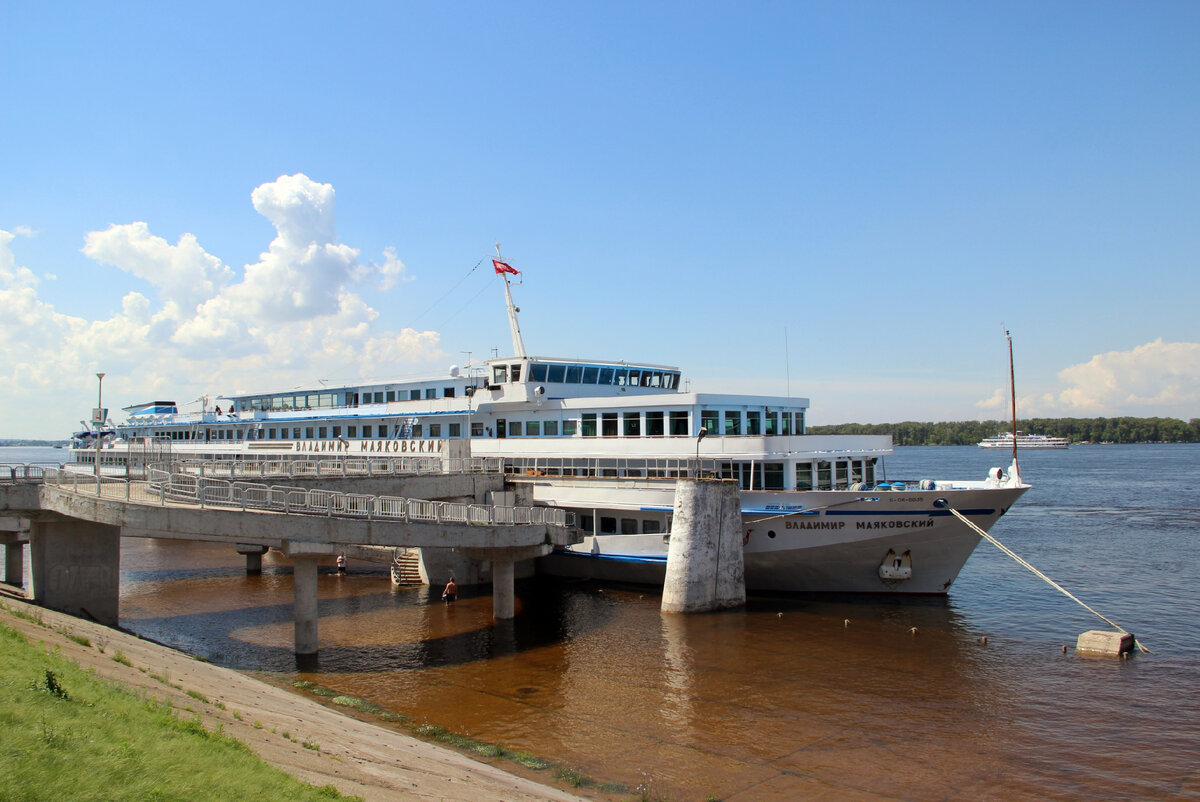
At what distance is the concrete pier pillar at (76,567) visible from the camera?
24.0 meters

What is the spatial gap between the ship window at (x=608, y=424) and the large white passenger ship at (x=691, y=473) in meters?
0.06

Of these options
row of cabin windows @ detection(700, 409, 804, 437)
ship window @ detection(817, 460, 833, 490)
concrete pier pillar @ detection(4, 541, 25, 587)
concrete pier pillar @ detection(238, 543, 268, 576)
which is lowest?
concrete pier pillar @ detection(238, 543, 268, 576)

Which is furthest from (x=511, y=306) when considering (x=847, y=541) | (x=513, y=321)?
(x=847, y=541)

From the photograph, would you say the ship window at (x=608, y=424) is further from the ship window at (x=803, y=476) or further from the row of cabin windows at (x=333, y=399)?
the row of cabin windows at (x=333, y=399)

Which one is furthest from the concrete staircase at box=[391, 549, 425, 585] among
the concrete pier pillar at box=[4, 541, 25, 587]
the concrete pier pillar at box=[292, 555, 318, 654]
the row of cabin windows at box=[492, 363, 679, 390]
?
the concrete pier pillar at box=[4, 541, 25, 587]

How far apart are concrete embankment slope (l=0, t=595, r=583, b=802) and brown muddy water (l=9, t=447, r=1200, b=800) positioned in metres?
2.81

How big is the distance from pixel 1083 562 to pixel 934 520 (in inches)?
835

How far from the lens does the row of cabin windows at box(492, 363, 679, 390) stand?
129 ft

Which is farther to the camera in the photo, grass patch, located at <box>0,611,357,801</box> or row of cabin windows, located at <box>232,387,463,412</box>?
row of cabin windows, located at <box>232,387,463,412</box>

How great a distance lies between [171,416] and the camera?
A: 7188 cm

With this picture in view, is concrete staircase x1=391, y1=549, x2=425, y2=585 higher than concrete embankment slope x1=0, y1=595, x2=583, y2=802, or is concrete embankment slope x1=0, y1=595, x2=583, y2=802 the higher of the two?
concrete embankment slope x1=0, y1=595, x2=583, y2=802

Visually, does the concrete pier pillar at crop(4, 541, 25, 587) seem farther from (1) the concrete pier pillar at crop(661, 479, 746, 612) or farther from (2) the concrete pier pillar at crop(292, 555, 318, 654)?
(1) the concrete pier pillar at crop(661, 479, 746, 612)

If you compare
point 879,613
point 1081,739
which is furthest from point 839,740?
point 879,613

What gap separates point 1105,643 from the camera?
24438 mm
